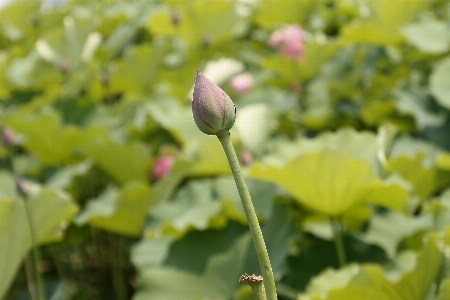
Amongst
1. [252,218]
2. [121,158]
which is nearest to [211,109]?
[252,218]

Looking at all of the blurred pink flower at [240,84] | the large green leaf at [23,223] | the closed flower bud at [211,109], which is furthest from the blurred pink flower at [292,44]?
the closed flower bud at [211,109]

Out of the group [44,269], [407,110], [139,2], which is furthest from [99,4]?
[407,110]

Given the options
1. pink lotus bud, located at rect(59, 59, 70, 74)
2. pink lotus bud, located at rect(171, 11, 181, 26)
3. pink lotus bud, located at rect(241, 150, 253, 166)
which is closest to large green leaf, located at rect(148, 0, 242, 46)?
pink lotus bud, located at rect(171, 11, 181, 26)

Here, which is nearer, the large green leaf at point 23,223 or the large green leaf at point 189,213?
the large green leaf at point 23,223

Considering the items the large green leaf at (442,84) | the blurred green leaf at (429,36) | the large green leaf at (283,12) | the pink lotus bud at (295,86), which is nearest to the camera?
the large green leaf at (442,84)

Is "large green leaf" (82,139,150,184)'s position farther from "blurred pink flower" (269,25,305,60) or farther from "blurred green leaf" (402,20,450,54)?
"blurred green leaf" (402,20,450,54)

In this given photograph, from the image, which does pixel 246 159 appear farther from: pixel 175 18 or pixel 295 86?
pixel 175 18

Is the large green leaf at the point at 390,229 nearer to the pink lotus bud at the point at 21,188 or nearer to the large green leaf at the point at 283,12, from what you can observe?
the pink lotus bud at the point at 21,188

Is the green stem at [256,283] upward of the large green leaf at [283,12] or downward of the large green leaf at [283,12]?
downward
